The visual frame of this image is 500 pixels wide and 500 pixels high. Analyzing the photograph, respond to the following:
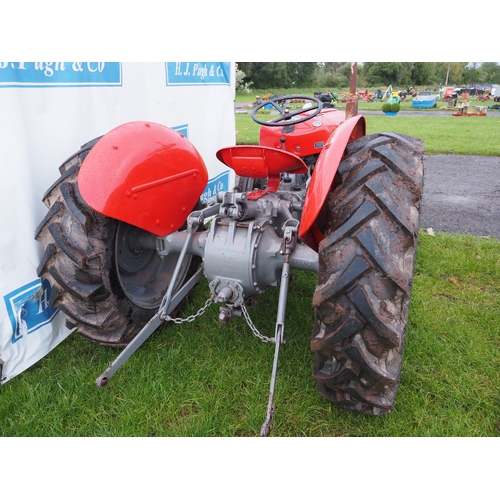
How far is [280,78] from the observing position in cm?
2194

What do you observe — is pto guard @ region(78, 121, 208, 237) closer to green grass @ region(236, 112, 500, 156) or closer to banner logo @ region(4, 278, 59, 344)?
banner logo @ region(4, 278, 59, 344)

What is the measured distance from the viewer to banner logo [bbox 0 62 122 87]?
8.78ft

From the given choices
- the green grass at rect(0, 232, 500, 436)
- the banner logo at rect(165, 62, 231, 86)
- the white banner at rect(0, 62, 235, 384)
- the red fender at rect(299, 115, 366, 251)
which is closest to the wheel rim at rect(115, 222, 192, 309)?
the green grass at rect(0, 232, 500, 436)

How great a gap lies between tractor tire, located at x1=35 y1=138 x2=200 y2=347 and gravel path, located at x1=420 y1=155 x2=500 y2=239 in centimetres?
386

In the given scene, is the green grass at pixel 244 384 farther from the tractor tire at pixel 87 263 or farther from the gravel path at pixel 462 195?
the gravel path at pixel 462 195

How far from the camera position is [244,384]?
2.63 meters

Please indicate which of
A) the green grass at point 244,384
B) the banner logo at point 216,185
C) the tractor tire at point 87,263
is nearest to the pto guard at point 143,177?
the tractor tire at point 87,263

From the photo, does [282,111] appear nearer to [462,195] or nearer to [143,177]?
[143,177]

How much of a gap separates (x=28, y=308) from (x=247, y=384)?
1579mm

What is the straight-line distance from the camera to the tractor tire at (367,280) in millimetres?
1825

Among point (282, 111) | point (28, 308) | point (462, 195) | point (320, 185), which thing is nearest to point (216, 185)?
point (282, 111)

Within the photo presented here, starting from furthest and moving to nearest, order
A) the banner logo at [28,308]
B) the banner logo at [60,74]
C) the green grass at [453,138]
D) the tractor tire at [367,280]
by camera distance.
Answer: the green grass at [453,138] < the banner logo at [28,308] < the banner logo at [60,74] < the tractor tire at [367,280]

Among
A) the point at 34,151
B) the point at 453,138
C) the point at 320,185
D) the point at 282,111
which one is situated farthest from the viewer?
the point at 453,138

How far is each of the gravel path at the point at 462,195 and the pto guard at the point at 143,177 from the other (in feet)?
11.7
